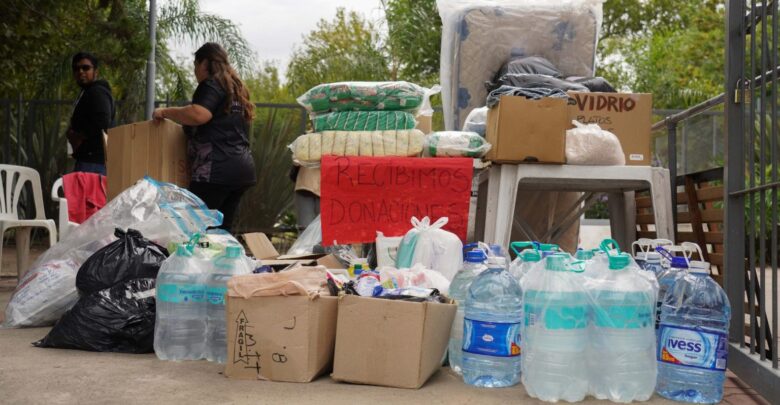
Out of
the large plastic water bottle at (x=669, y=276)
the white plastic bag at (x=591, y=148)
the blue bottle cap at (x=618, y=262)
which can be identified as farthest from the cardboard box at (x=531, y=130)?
the blue bottle cap at (x=618, y=262)

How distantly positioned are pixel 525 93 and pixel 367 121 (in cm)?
105

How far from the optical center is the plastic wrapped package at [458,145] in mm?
4703

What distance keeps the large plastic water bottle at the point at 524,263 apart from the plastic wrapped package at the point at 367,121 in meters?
1.64

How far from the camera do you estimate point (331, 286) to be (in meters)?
3.56

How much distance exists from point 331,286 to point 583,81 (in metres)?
2.75

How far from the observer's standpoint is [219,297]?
3822mm

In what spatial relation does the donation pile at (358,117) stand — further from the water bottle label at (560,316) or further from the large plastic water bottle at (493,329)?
the water bottle label at (560,316)

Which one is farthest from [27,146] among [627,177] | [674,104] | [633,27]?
[633,27]

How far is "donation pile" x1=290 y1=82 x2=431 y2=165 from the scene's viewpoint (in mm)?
5000

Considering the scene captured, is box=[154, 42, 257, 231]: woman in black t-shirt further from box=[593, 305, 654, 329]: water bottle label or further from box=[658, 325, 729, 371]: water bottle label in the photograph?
box=[658, 325, 729, 371]: water bottle label

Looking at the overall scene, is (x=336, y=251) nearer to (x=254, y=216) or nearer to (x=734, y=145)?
(x=734, y=145)

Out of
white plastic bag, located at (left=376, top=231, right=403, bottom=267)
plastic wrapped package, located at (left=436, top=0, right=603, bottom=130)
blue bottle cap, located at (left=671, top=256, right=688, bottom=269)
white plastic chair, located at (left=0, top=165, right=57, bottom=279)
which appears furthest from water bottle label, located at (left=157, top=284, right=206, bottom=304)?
plastic wrapped package, located at (left=436, top=0, right=603, bottom=130)

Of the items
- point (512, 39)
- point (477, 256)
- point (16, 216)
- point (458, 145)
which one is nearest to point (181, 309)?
point (477, 256)

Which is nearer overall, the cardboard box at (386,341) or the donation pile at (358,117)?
the cardboard box at (386,341)
